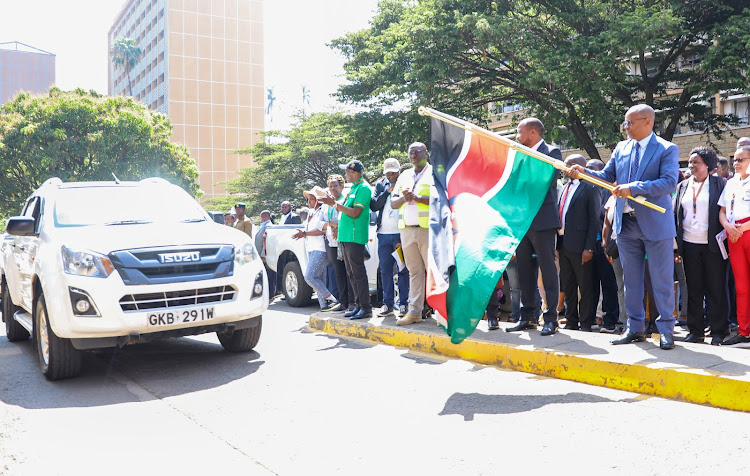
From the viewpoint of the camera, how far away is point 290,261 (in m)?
11.9

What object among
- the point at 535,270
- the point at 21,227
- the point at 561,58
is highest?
the point at 561,58

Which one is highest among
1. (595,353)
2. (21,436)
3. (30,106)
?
(30,106)

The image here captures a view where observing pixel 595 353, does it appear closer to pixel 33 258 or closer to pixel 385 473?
pixel 385 473

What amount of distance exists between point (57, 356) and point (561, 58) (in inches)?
598

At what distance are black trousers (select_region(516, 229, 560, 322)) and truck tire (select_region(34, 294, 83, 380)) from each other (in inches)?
164

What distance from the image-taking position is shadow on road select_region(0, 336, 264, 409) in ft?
17.6

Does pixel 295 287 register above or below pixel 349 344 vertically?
above

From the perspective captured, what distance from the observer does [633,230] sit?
5695 mm

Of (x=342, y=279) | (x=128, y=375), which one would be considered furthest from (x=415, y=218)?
(x=128, y=375)

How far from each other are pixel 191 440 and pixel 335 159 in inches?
1397

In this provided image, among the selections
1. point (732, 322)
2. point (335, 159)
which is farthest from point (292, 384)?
point (335, 159)

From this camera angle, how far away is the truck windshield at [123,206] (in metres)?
6.61

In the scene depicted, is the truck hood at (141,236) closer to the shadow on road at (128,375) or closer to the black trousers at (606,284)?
the shadow on road at (128,375)

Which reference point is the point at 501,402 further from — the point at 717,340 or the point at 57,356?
the point at 57,356
